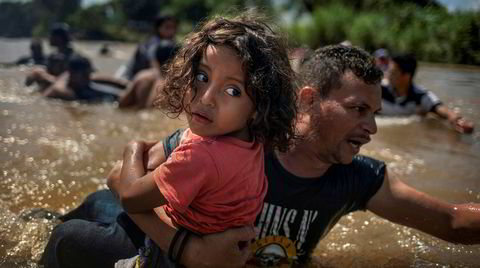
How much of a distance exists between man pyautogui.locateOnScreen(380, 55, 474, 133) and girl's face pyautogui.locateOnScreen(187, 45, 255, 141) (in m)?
5.37

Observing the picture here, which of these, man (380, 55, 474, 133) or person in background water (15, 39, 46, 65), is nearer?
man (380, 55, 474, 133)

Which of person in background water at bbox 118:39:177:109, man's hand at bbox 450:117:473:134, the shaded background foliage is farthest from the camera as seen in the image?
the shaded background foliage

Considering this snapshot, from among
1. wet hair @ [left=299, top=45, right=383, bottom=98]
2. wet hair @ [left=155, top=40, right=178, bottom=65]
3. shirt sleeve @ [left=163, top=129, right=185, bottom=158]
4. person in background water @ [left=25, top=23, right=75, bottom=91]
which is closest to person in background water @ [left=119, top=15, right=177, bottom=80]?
wet hair @ [left=155, top=40, right=178, bottom=65]

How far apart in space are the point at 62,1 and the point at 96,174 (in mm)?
27803

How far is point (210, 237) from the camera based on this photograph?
1647 mm

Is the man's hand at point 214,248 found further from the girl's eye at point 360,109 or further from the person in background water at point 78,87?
the person in background water at point 78,87

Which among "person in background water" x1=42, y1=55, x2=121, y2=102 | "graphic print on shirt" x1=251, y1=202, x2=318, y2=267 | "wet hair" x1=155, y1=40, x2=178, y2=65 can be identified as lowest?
"person in background water" x1=42, y1=55, x2=121, y2=102

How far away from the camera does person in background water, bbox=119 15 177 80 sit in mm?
7809

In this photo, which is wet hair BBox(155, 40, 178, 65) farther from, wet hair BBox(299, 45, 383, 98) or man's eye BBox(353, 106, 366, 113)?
man's eye BBox(353, 106, 366, 113)

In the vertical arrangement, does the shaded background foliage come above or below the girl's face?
below

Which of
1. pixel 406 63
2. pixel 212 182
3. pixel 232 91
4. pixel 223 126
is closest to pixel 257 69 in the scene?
pixel 232 91

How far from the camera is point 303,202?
2045 millimetres

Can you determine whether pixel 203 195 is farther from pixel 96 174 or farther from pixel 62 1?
pixel 62 1

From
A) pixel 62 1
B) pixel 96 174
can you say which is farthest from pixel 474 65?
pixel 62 1
